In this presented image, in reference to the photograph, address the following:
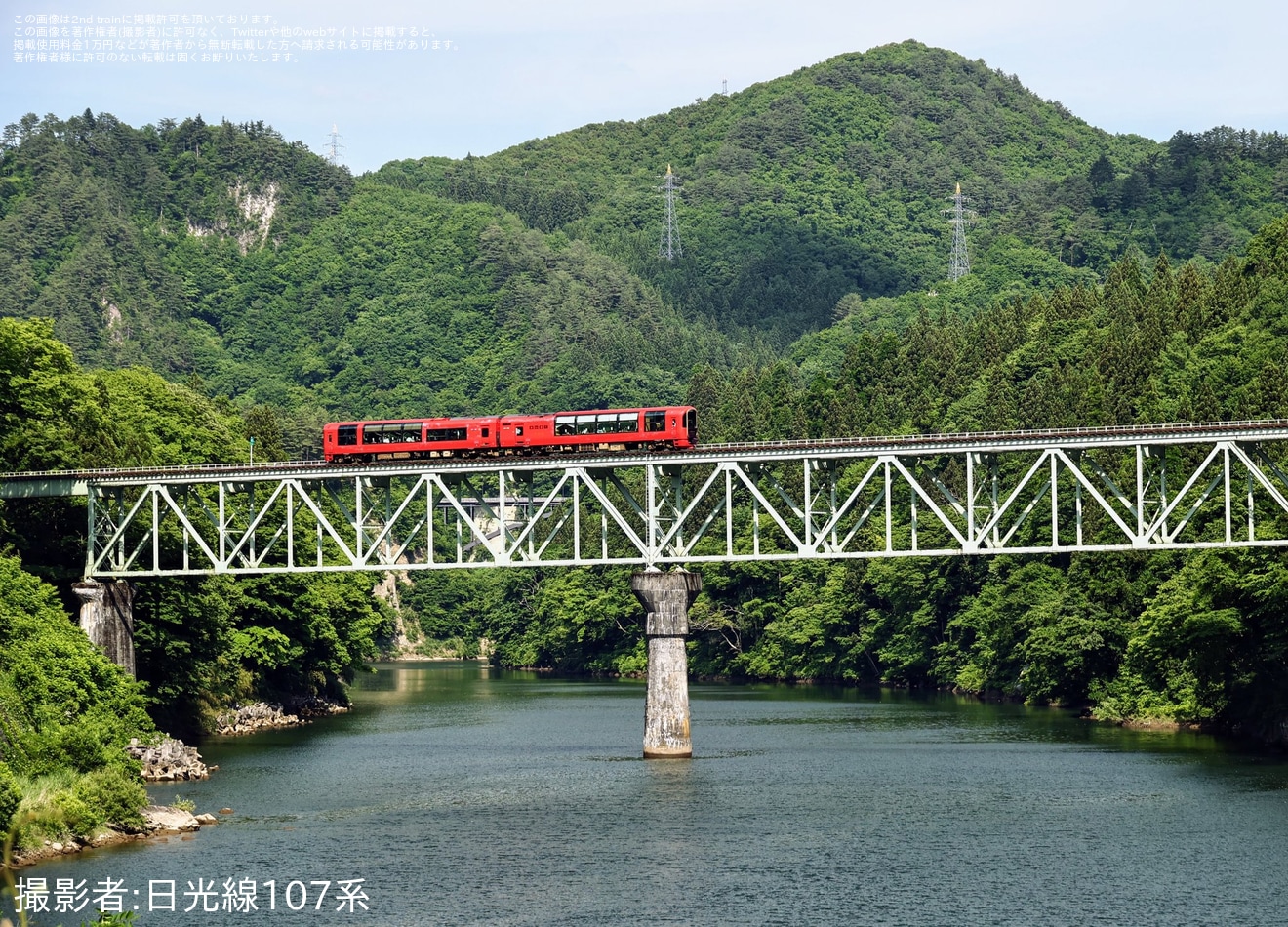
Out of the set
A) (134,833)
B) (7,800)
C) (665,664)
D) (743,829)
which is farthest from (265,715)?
(7,800)

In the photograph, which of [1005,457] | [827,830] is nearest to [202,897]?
[827,830]

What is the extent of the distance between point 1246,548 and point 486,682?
8835 cm

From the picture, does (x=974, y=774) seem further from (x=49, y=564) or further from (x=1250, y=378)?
(x=1250, y=378)

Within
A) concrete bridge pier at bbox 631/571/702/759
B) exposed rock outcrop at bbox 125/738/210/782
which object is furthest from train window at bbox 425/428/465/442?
exposed rock outcrop at bbox 125/738/210/782

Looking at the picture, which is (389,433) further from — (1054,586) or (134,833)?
(1054,586)

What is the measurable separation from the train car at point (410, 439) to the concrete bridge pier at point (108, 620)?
12170mm

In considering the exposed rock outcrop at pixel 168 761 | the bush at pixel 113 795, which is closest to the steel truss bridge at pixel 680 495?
the exposed rock outcrop at pixel 168 761

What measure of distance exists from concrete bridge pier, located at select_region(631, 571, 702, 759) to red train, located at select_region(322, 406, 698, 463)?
267 inches

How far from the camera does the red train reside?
94562 mm

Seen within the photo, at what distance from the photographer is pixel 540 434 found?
94875mm

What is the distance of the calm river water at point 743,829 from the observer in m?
57.8

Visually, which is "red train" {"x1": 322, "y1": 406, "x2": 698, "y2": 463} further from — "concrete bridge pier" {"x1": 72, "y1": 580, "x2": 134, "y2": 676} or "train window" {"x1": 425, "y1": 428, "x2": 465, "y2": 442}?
"concrete bridge pier" {"x1": 72, "y1": 580, "x2": 134, "y2": 676}

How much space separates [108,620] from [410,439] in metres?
16.8

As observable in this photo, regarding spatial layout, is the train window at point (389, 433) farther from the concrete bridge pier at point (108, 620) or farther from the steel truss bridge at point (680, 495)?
the concrete bridge pier at point (108, 620)
